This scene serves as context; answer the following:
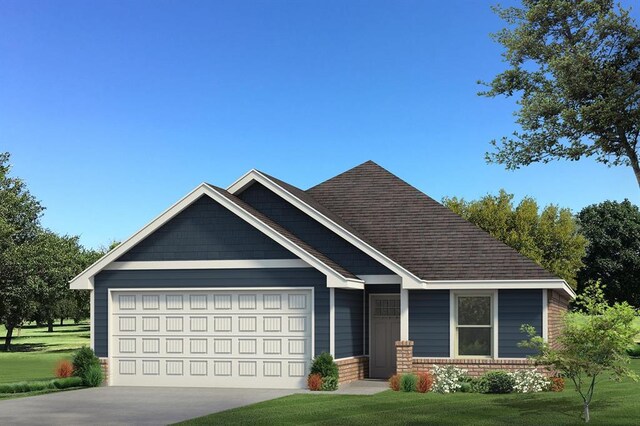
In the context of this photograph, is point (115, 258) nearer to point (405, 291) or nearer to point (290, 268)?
point (290, 268)

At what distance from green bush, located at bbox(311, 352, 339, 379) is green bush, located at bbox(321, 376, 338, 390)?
0.45ft

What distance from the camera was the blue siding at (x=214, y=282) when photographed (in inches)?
1021

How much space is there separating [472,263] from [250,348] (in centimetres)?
754

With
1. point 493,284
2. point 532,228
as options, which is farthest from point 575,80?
point 532,228

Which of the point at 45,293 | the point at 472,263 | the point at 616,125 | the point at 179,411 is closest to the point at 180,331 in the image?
the point at 179,411

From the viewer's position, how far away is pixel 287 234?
89.6ft

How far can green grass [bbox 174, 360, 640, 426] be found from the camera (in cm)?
1853

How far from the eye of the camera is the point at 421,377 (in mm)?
25312

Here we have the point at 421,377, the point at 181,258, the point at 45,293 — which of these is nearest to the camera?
the point at 421,377

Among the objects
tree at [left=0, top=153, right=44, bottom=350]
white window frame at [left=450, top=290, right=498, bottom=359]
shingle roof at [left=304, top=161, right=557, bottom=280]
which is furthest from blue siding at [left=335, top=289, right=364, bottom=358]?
tree at [left=0, top=153, right=44, bottom=350]

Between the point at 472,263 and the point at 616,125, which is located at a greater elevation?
the point at 616,125

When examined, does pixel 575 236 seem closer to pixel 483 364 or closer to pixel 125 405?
pixel 483 364

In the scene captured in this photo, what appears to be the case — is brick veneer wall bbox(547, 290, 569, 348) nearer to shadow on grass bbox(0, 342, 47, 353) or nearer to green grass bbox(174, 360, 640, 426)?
green grass bbox(174, 360, 640, 426)

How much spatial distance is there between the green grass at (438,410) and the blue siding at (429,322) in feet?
10.6
